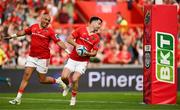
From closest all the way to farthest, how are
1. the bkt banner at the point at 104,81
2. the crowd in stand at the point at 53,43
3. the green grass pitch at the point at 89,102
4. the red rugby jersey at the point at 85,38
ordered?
the green grass pitch at the point at 89,102 → the red rugby jersey at the point at 85,38 → the bkt banner at the point at 104,81 → the crowd in stand at the point at 53,43

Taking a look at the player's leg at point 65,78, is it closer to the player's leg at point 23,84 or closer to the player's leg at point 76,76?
the player's leg at point 76,76

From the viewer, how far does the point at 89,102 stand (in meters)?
20.8

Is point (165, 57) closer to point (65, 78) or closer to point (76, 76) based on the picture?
point (76, 76)

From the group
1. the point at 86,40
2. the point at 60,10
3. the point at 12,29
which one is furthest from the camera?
the point at 60,10

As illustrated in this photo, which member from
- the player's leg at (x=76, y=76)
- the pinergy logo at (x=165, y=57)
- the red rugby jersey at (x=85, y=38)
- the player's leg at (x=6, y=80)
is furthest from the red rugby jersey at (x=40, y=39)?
the player's leg at (x=6, y=80)

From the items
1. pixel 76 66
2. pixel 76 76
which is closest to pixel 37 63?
pixel 76 66

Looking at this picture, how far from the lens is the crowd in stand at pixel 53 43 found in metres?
27.9

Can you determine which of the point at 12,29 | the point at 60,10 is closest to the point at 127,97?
the point at 12,29

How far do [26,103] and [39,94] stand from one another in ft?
A: 16.3

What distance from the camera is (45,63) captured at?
798 inches

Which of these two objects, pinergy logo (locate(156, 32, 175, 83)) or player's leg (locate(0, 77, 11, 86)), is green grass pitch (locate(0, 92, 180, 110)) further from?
pinergy logo (locate(156, 32, 175, 83))

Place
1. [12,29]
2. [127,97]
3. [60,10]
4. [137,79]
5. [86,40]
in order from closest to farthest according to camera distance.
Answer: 1. [86,40]
2. [127,97]
3. [137,79]
4. [12,29]
5. [60,10]

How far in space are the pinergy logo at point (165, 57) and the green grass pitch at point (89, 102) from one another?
0.85m

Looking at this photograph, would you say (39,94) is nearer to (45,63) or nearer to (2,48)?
(2,48)
